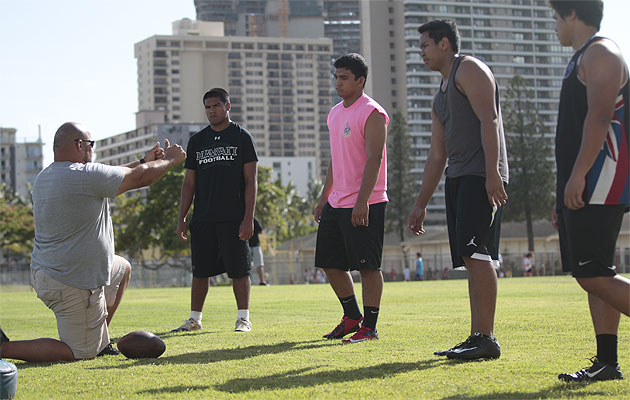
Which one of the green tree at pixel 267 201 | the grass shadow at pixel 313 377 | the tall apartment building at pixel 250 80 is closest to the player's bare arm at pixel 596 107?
the grass shadow at pixel 313 377

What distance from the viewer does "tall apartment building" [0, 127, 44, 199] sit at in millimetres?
165875

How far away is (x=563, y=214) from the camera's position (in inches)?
183

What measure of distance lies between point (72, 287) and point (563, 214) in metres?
3.41

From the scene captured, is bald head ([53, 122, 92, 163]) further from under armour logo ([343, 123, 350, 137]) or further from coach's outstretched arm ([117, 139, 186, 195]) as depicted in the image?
under armour logo ([343, 123, 350, 137])

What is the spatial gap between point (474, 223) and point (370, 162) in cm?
153

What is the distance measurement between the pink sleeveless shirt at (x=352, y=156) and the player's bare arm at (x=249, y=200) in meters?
1.15

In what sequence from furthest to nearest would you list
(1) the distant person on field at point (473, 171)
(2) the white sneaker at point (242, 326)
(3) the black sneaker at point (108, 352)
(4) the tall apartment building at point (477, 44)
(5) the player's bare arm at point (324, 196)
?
(4) the tall apartment building at point (477, 44)
(2) the white sneaker at point (242, 326)
(5) the player's bare arm at point (324, 196)
(3) the black sneaker at point (108, 352)
(1) the distant person on field at point (473, 171)

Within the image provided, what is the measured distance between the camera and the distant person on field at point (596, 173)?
4430 millimetres

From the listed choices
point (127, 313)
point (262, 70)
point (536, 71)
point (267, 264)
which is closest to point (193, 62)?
point (262, 70)

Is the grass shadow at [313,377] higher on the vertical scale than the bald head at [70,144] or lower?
lower

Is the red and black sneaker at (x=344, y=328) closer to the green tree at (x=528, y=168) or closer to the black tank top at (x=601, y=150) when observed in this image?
the black tank top at (x=601, y=150)

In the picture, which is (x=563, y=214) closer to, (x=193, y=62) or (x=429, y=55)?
(x=429, y=55)

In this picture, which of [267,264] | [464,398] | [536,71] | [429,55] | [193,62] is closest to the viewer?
[464,398]

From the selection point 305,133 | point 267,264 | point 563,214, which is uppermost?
point 305,133
